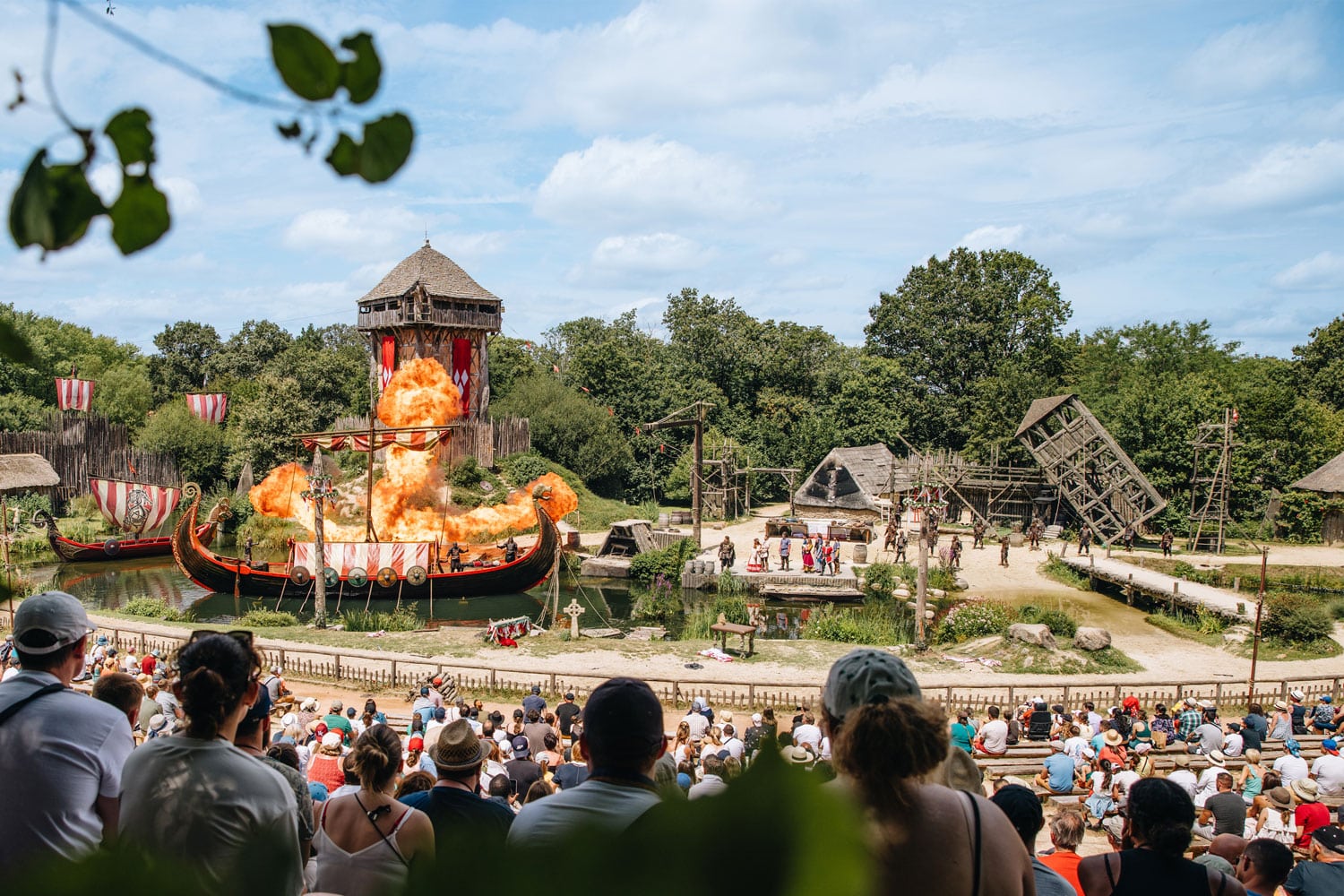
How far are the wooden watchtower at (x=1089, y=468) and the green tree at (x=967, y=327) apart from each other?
34.5 ft

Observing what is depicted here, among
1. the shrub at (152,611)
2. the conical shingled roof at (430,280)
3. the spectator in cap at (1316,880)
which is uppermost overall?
the conical shingled roof at (430,280)

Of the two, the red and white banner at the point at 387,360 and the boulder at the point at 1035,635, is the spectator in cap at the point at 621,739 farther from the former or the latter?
the red and white banner at the point at 387,360

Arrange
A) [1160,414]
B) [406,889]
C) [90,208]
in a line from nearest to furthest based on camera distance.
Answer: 1. [406,889]
2. [90,208]
3. [1160,414]

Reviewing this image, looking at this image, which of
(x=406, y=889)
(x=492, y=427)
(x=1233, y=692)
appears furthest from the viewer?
(x=492, y=427)

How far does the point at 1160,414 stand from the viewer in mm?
33500

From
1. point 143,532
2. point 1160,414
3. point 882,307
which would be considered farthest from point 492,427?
point 1160,414

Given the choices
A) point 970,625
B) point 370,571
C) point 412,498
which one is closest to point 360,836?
point 970,625

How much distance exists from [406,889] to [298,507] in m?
32.2

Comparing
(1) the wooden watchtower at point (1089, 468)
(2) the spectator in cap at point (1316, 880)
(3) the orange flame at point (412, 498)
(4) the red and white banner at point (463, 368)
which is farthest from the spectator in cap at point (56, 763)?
(4) the red and white banner at point (463, 368)

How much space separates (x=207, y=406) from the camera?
41938mm

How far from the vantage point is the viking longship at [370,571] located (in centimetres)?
2347

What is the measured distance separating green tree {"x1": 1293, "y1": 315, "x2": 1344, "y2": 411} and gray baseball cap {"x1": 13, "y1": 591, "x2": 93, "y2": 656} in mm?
45025

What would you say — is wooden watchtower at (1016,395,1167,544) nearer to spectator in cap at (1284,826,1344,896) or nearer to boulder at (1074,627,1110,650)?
boulder at (1074,627,1110,650)

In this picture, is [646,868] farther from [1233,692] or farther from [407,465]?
[407,465]
